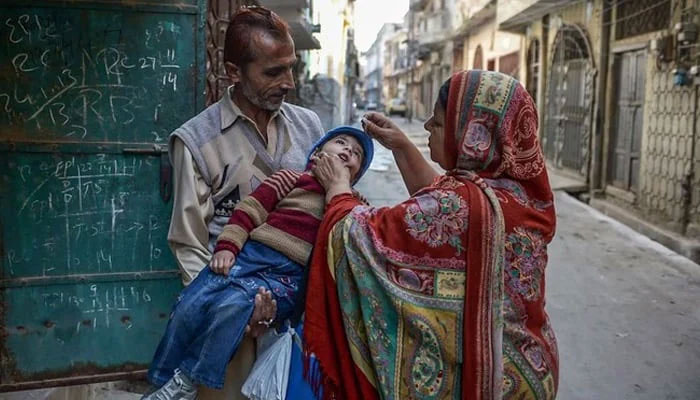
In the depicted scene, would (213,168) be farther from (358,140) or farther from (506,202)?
(506,202)

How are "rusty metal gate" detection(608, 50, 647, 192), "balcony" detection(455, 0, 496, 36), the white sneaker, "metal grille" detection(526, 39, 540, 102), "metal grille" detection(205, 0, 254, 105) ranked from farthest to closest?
"balcony" detection(455, 0, 496, 36) < "metal grille" detection(526, 39, 540, 102) < "rusty metal gate" detection(608, 50, 647, 192) < "metal grille" detection(205, 0, 254, 105) < the white sneaker

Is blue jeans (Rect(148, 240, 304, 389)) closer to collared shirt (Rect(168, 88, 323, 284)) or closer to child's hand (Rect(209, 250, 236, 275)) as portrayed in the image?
child's hand (Rect(209, 250, 236, 275))

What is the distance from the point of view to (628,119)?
10.0 meters

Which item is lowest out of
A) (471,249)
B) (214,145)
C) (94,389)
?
(94,389)

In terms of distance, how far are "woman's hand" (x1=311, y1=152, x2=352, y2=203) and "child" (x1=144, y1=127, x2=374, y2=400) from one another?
32mm

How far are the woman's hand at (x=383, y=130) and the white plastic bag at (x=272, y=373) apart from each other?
657 millimetres

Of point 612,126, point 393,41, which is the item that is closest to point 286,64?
point 612,126

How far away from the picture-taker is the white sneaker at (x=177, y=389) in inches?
75.4

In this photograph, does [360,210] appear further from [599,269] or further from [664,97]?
[664,97]

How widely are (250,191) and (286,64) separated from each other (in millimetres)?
406

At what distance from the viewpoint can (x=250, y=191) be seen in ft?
7.06

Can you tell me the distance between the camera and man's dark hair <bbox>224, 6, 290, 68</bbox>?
212cm

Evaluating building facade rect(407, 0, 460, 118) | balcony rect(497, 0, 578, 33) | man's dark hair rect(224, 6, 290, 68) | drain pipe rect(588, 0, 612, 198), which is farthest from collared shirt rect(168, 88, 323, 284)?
building facade rect(407, 0, 460, 118)

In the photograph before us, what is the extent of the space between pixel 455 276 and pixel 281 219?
1.64ft
